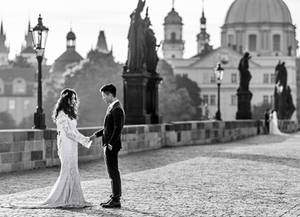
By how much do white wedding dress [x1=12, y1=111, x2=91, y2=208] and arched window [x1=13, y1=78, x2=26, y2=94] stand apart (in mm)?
143264

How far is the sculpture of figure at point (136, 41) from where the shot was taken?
82.8ft

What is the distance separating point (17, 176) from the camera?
1609cm

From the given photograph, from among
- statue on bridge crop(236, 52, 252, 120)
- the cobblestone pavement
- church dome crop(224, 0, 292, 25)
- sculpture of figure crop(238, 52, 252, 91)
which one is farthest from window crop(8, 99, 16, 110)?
the cobblestone pavement

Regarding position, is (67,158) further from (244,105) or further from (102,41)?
(102,41)

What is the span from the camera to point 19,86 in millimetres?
154625

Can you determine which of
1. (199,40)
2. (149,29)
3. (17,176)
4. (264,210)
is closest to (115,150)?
(264,210)

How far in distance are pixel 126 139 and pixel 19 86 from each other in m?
134

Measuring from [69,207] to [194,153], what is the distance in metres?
12.3

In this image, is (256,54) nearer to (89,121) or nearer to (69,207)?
(89,121)

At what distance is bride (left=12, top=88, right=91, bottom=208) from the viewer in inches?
448

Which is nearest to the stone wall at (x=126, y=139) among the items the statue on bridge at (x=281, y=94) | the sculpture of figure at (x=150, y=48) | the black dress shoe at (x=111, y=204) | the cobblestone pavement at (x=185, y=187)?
the cobblestone pavement at (x=185, y=187)

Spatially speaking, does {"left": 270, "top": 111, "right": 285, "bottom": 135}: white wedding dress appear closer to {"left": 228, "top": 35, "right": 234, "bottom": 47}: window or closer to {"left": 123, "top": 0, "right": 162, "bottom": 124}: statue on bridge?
{"left": 123, "top": 0, "right": 162, "bottom": 124}: statue on bridge

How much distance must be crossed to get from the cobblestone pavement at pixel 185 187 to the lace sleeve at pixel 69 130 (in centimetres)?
85

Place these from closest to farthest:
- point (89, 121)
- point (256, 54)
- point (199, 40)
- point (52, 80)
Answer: point (89, 121) < point (52, 80) < point (256, 54) < point (199, 40)
